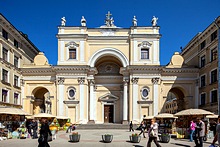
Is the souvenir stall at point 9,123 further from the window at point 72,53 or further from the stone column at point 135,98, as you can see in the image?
the stone column at point 135,98

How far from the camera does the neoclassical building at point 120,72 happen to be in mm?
38906

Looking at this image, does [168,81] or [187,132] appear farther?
[168,81]

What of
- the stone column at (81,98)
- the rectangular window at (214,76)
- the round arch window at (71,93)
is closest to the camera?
the rectangular window at (214,76)

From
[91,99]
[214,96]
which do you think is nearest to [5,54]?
[91,99]

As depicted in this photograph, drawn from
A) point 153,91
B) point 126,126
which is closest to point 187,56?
point 153,91

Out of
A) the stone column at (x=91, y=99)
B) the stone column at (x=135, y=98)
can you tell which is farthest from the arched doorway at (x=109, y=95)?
the stone column at (x=135, y=98)

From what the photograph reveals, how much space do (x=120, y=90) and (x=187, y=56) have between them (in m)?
13.9

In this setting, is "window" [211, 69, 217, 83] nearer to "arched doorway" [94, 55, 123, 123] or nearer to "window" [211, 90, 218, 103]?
"window" [211, 90, 218, 103]

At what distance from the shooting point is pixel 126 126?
119 ft

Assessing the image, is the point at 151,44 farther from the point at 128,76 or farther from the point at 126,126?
the point at 126,126

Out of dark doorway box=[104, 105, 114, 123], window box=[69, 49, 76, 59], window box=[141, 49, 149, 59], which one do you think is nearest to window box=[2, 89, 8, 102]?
window box=[69, 49, 76, 59]

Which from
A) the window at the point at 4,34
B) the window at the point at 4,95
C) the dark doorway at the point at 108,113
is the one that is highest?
the window at the point at 4,34

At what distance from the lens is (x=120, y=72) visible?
40.5m

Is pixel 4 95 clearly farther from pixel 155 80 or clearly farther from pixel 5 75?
pixel 155 80
